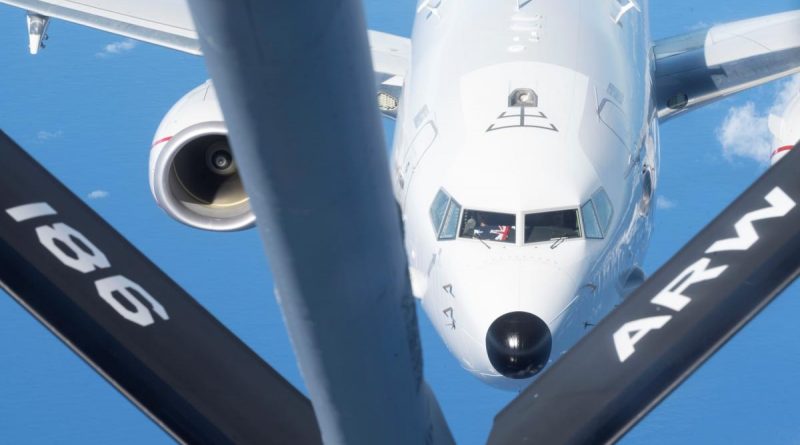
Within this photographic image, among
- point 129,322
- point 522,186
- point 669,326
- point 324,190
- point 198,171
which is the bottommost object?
point 198,171

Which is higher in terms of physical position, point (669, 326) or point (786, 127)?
point (669, 326)

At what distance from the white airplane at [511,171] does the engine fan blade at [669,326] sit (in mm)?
4334

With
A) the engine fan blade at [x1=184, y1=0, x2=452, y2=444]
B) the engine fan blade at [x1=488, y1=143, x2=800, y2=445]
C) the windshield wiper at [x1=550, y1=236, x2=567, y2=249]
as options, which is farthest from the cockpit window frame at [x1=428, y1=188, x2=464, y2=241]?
the engine fan blade at [x1=184, y1=0, x2=452, y2=444]

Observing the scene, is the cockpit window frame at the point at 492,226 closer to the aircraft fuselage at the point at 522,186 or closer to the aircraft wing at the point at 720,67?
the aircraft fuselage at the point at 522,186

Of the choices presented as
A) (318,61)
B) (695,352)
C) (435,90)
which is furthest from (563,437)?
(435,90)

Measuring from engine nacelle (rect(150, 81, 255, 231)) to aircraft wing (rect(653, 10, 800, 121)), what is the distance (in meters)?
4.41

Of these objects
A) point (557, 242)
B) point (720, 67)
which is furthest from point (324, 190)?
point (720, 67)

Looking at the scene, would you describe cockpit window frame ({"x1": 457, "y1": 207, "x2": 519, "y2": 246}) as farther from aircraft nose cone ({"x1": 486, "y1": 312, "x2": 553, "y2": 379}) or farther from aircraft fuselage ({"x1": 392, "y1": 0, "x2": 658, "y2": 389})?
aircraft nose cone ({"x1": 486, "y1": 312, "x2": 553, "y2": 379})

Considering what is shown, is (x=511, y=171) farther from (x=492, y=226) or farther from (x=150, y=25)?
(x=150, y=25)

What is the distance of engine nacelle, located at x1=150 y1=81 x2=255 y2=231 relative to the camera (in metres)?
9.66

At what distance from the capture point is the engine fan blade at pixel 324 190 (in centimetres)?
131

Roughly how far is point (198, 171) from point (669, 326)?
27.9 ft

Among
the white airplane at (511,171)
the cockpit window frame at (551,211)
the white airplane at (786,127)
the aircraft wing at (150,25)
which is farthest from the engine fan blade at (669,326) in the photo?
the aircraft wing at (150,25)

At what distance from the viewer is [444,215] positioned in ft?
25.9
